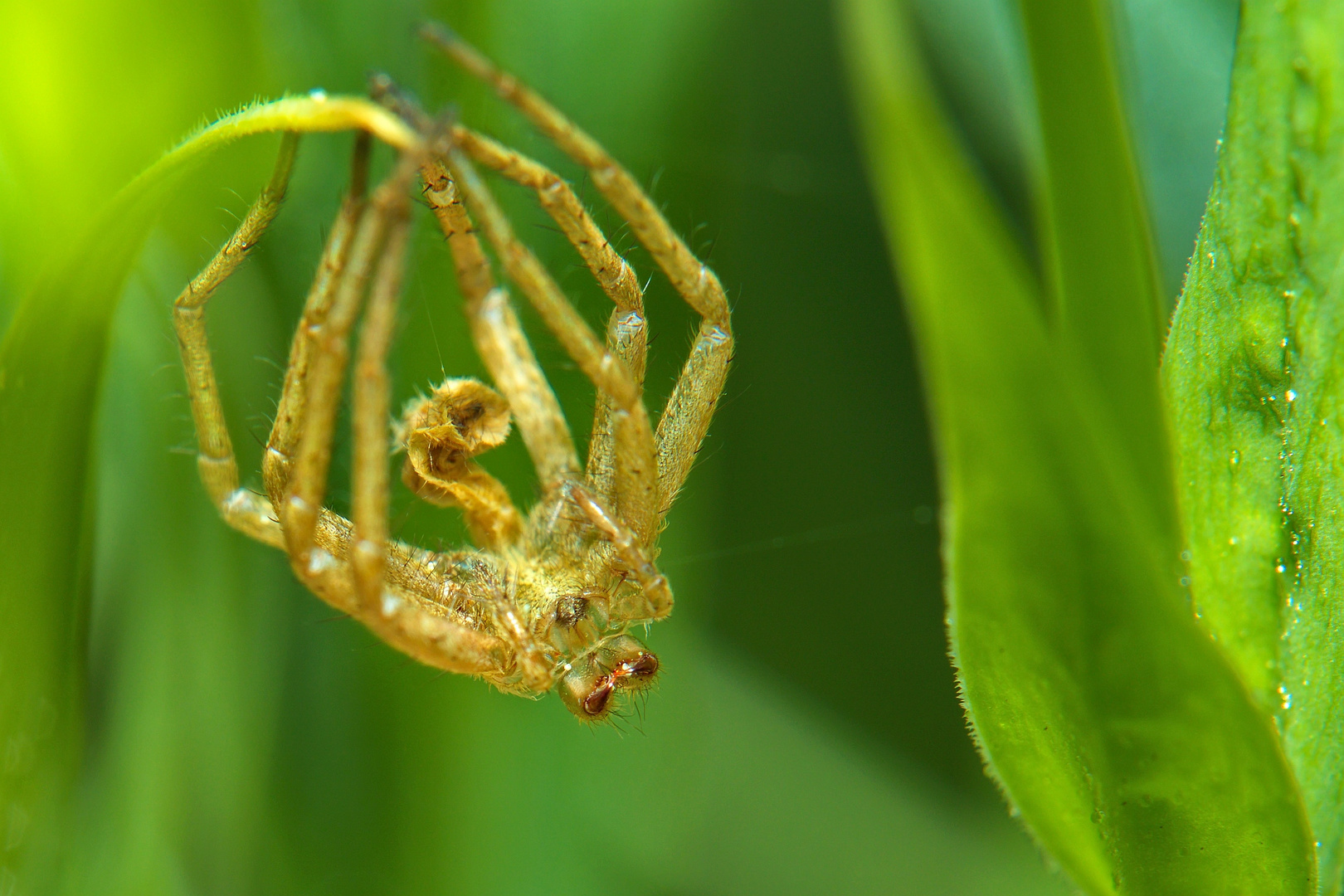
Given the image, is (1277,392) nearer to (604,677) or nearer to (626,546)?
(626,546)

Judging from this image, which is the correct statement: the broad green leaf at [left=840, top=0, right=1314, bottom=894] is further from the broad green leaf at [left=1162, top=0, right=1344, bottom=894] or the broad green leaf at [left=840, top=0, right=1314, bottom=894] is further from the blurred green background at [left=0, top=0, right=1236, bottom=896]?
the blurred green background at [left=0, top=0, right=1236, bottom=896]

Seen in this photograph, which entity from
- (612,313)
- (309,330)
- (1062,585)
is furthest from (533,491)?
(1062,585)

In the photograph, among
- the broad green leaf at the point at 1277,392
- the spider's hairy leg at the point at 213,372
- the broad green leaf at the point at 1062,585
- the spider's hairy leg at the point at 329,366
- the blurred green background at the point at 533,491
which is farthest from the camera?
the blurred green background at the point at 533,491

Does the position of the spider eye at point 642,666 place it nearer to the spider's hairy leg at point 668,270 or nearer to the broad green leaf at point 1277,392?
the spider's hairy leg at point 668,270

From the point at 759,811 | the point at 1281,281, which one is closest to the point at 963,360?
the point at 1281,281

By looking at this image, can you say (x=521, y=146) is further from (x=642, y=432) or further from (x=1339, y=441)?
(x=1339, y=441)

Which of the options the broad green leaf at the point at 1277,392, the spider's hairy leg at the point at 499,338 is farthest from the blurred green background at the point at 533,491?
the broad green leaf at the point at 1277,392
